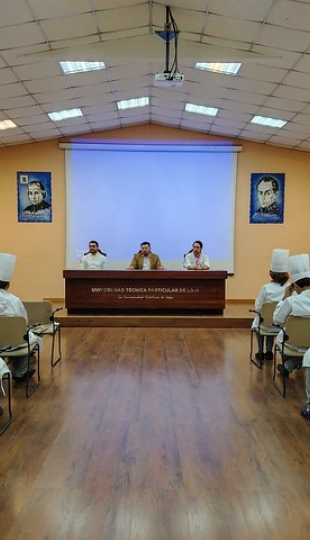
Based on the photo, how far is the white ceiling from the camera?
13.6 feet

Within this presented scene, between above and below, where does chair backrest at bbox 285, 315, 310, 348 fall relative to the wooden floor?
above

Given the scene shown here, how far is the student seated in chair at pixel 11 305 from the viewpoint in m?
3.80

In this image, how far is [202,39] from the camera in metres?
4.94

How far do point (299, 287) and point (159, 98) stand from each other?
Answer: 4708 millimetres

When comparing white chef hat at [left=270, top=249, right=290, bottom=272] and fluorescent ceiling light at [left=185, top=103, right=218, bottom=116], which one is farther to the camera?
fluorescent ceiling light at [left=185, top=103, right=218, bottom=116]

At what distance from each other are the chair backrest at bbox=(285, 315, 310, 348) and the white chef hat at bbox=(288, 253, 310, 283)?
43 cm

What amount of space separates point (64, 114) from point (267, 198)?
4391 millimetres

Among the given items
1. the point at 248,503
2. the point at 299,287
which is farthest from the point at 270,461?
the point at 299,287

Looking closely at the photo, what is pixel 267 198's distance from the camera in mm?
8688

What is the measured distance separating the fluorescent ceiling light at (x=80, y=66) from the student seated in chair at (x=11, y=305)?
2.92 meters

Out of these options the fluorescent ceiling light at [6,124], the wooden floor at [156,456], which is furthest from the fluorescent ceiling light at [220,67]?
the wooden floor at [156,456]

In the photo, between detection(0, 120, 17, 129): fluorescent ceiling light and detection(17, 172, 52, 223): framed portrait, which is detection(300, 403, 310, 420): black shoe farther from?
detection(17, 172, 52, 223): framed portrait

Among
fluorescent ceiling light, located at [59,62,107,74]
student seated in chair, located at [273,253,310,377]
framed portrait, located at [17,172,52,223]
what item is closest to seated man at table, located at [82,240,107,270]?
framed portrait, located at [17,172,52,223]

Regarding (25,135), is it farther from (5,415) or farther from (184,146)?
(5,415)
